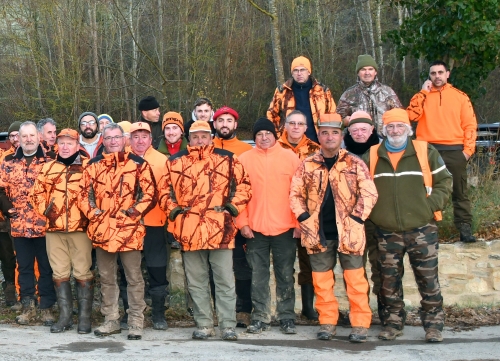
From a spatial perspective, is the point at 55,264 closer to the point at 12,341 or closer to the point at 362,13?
the point at 12,341

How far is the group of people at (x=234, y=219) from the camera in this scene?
6773 millimetres

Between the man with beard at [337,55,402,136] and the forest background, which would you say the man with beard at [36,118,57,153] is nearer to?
the man with beard at [337,55,402,136]

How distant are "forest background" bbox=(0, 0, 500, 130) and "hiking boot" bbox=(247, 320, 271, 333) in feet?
43.4

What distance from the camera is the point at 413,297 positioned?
8.37 m

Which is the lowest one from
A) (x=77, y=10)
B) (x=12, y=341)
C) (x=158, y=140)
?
(x=12, y=341)

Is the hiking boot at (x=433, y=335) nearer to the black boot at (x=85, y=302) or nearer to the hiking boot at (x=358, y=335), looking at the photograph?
the hiking boot at (x=358, y=335)

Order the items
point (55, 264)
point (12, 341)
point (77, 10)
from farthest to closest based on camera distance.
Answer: point (77, 10), point (55, 264), point (12, 341)

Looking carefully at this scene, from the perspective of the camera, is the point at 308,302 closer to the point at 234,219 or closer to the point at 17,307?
the point at 234,219

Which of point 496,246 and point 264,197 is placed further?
point 496,246

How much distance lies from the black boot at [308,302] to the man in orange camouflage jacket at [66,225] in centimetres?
233

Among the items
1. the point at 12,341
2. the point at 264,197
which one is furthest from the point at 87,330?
the point at 264,197

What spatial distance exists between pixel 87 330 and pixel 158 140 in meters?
2.64

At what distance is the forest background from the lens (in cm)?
2327

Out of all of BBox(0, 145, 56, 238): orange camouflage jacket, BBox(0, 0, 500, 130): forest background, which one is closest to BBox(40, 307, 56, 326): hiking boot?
BBox(0, 145, 56, 238): orange camouflage jacket
